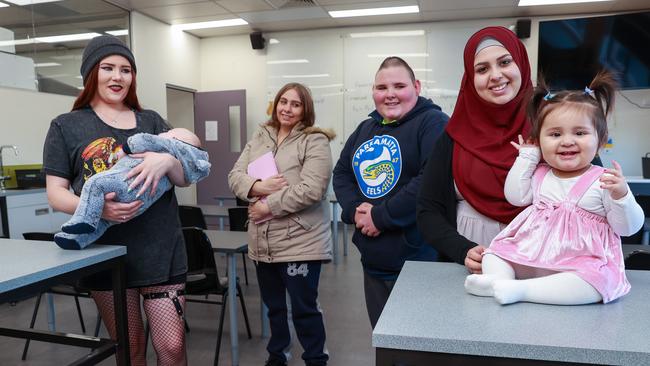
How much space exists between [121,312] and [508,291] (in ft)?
3.85

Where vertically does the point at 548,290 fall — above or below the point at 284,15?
below

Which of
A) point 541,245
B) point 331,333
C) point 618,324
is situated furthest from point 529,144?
point 331,333

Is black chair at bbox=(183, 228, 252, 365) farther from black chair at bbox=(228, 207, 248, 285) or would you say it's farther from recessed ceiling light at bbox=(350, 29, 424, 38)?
recessed ceiling light at bbox=(350, 29, 424, 38)

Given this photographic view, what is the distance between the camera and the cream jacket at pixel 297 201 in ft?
6.64

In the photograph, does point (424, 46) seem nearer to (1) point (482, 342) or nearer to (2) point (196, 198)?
(2) point (196, 198)

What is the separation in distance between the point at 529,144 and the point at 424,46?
5.58 metres

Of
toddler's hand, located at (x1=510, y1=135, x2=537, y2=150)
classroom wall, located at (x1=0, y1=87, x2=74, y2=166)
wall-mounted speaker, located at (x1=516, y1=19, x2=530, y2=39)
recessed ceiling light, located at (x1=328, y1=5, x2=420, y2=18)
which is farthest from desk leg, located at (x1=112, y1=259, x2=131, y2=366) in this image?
wall-mounted speaker, located at (x1=516, y1=19, x2=530, y2=39)

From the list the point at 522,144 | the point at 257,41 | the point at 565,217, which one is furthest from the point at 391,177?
the point at 257,41

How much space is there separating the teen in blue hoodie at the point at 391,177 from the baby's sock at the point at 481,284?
0.68 meters

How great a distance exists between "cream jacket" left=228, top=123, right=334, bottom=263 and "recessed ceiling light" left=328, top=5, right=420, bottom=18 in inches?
162

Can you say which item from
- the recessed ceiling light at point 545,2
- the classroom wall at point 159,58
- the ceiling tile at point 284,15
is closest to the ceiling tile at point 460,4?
→ the recessed ceiling light at point 545,2

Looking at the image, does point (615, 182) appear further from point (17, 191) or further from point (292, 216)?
point (17, 191)

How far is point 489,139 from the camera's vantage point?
121 centimetres

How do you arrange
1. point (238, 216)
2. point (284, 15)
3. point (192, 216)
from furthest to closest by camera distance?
1. point (284, 15)
2. point (238, 216)
3. point (192, 216)
